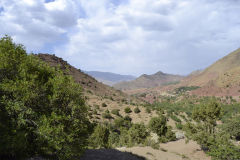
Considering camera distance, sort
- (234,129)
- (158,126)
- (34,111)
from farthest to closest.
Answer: (158,126)
(234,129)
(34,111)

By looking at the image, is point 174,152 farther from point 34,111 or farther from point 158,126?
point 34,111

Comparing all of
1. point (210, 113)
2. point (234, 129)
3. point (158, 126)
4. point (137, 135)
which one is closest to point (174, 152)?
point (137, 135)

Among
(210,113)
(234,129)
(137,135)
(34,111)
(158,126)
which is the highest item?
(34,111)

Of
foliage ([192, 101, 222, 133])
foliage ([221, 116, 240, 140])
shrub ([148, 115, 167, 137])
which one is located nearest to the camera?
foliage ([192, 101, 222, 133])

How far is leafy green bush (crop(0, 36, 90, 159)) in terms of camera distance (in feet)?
28.3

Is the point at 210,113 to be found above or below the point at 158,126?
above

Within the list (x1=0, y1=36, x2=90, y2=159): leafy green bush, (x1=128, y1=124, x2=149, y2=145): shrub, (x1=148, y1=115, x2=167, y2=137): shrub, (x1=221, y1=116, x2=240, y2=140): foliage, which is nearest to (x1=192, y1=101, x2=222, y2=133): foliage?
(x1=148, y1=115, x2=167, y2=137): shrub

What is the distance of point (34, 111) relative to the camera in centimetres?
973

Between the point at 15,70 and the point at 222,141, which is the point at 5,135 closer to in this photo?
the point at 15,70

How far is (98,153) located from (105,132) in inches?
403

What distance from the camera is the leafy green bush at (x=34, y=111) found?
28.3ft

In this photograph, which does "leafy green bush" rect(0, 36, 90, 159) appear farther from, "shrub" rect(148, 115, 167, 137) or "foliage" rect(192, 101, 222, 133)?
"shrub" rect(148, 115, 167, 137)

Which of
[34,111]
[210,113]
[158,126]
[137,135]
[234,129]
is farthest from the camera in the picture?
[158,126]

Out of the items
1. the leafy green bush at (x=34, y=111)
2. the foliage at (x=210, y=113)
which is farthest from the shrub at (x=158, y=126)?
the leafy green bush at (x=34, y=111)
